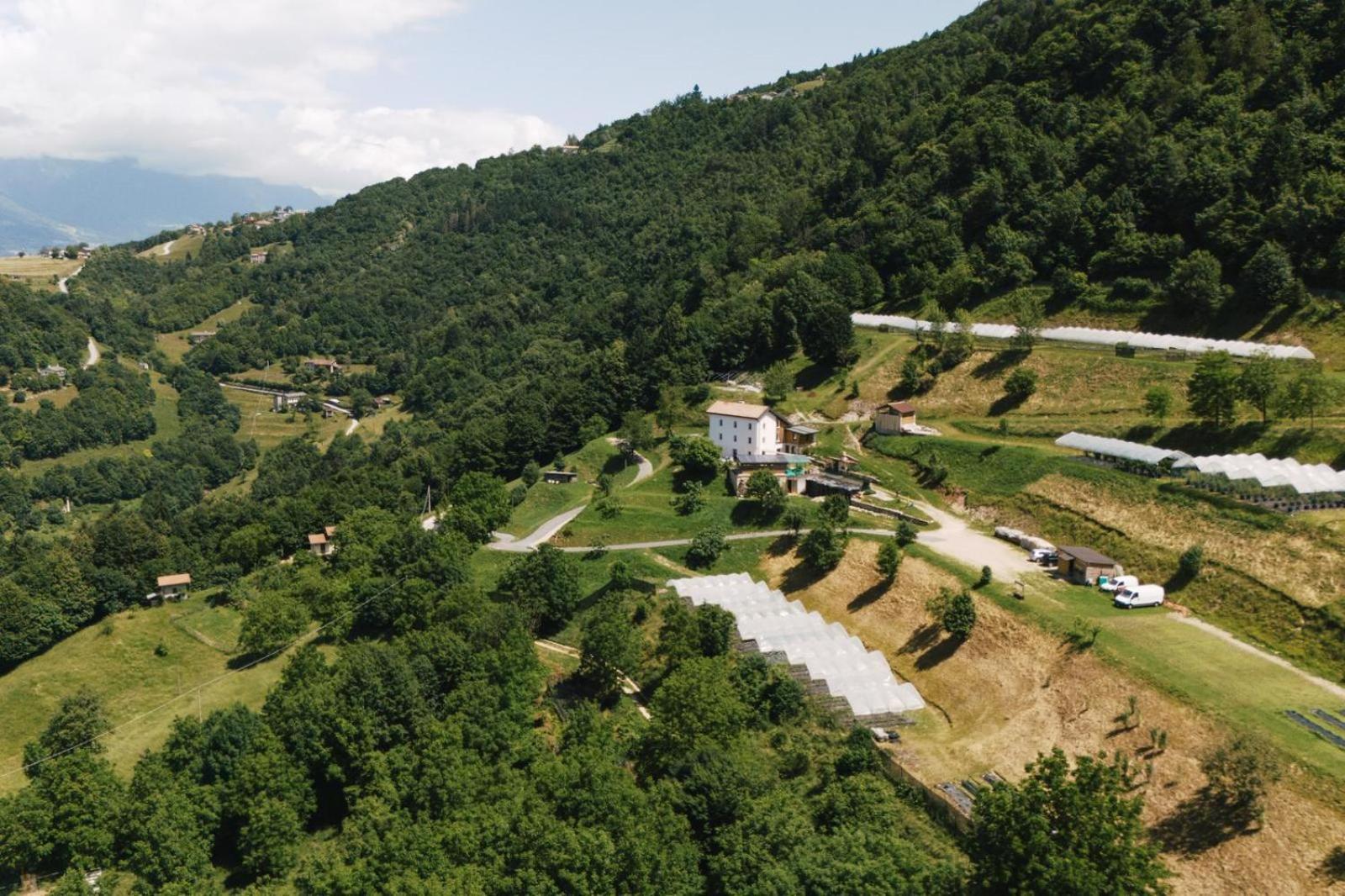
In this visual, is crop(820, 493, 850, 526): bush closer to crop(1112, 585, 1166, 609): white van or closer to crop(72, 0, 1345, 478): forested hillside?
crop(1112, 585, 1166, 609): white van

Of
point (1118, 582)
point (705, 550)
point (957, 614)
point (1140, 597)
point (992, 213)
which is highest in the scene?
point (992, 213)

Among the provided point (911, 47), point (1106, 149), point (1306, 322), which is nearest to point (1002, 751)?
point (1306, 322)

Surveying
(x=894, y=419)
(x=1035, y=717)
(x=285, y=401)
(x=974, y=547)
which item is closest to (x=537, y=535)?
(x=894, y=419)

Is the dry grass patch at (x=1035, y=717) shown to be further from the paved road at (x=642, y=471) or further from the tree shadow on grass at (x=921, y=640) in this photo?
the paved road at (x=642, y=471)

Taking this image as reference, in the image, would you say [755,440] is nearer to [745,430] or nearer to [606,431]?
[745,430]

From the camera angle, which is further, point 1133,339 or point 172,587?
point 1133,339

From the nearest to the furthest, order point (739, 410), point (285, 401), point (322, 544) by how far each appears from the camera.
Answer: point (739, 410) → point (322, 544) → point (285, 401)

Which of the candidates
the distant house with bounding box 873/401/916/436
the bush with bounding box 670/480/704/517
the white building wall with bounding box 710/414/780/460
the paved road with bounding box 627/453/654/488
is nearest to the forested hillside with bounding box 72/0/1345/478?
the paved road with bounding box 627/453/654/488
